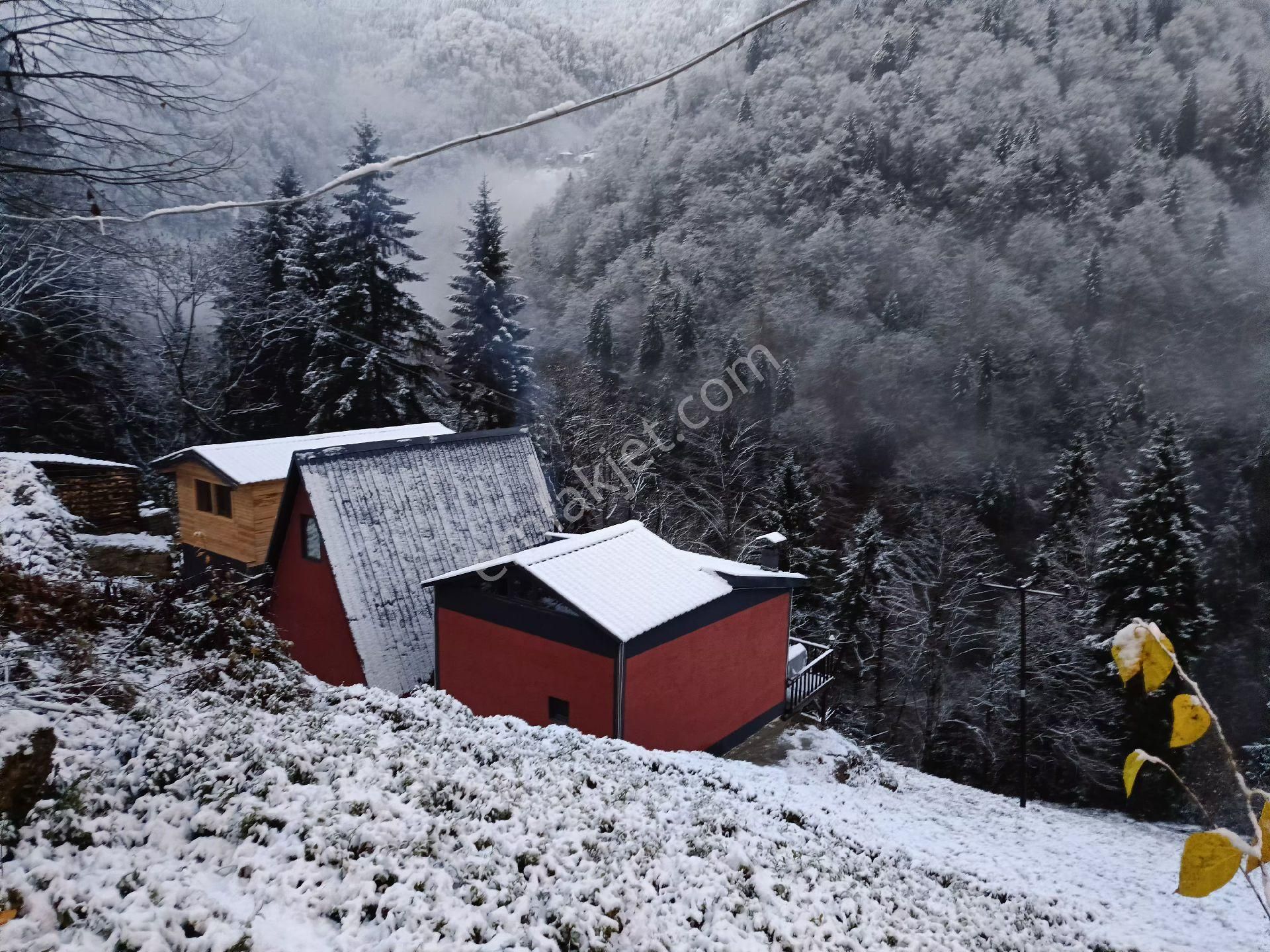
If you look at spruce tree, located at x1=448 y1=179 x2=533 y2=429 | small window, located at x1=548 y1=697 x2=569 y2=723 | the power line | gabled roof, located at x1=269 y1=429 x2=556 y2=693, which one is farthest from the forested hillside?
the power line

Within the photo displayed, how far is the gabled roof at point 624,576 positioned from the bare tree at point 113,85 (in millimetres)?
7656

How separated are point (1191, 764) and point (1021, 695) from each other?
11.4 meters

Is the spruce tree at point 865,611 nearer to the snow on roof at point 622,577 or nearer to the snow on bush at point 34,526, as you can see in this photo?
the snow on roof at point 622,577

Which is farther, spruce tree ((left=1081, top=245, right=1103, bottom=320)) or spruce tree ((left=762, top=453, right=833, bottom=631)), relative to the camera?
spruce tree ((left=1081, top=245, right=1103, bottom=320))

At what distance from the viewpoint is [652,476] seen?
27.3 metres

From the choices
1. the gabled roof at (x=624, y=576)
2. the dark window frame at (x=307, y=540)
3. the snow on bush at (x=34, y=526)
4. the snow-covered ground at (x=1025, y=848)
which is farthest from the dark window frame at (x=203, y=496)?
the snow-covered ground at (x=1025, y=848)

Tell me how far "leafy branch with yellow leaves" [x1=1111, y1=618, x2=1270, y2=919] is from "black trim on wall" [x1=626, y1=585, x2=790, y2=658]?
9172 mm

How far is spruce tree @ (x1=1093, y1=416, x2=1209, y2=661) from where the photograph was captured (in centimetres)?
2120

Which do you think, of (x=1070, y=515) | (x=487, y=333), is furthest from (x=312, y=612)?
(x=1070, y=515)

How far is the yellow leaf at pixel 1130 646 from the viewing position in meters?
1.41

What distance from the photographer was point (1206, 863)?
1.30m

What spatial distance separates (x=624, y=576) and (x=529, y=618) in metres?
1.68

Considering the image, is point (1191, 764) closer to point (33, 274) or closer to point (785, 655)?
point (785, 655)

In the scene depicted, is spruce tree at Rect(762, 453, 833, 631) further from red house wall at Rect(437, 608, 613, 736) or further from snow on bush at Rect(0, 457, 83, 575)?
snow on bush at Rect(0, 457, 83, 575)
